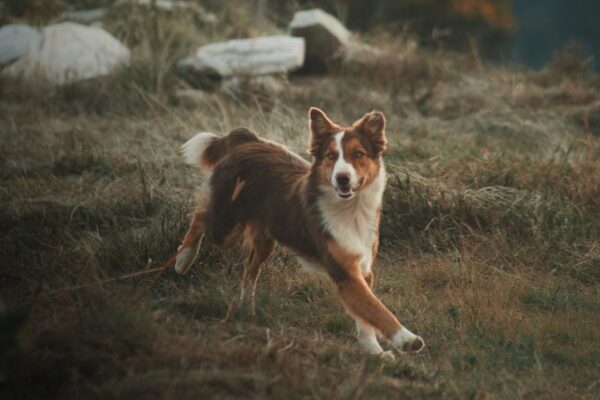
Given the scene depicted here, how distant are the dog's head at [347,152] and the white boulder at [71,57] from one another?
8.65m

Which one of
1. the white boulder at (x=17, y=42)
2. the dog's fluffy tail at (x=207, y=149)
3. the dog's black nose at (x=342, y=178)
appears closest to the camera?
the dog's black nose at (x=342, y=178)

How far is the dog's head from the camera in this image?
512 centimetres

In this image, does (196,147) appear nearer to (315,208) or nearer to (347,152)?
(315,208)

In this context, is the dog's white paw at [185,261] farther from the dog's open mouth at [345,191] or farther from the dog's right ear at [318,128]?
the dog's open mouth at [345,191]

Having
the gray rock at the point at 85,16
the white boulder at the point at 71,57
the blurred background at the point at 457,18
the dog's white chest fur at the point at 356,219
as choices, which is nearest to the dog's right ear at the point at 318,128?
the dog's white chest fur at the point at 356,219

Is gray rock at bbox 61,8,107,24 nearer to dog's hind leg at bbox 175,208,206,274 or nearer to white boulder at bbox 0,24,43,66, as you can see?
white boulder at bbox 0,24,43,66

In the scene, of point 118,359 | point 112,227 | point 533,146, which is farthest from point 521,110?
point 118,359

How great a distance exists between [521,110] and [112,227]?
7520 millimetres

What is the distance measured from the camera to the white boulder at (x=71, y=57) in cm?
1348

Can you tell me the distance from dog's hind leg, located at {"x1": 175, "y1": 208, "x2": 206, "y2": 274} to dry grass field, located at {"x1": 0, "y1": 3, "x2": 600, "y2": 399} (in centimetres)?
12

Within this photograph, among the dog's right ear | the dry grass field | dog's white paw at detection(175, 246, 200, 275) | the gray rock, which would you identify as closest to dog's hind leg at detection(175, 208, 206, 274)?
dog's white paw at detection(175, 246, 200, 275)

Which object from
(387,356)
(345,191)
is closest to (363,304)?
(387,356)

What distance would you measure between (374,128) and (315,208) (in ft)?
2.40

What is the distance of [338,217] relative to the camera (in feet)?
17.3
